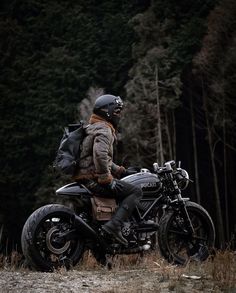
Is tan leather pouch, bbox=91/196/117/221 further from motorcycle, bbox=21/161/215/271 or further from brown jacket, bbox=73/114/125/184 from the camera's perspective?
brown jacket, bbox=73/114/125/184

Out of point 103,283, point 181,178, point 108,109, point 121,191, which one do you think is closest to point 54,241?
point 121,191

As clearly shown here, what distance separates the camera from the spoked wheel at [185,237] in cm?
738

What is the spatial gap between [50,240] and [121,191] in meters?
0.90

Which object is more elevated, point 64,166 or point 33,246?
point 64,166

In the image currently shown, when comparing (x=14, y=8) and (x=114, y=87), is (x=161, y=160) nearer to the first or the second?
(x=114, y=87)

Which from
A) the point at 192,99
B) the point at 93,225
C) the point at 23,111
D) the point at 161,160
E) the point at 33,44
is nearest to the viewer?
the point at 93,225

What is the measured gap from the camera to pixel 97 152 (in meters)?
6.83

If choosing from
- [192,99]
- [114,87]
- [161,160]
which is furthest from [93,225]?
[114,87]

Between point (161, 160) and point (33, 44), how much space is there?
19040 millimetres

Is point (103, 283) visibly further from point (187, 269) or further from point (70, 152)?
Result: point (70, 152)

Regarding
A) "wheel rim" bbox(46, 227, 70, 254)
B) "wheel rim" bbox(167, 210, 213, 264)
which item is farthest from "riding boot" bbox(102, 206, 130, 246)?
"wheel rim" bbox(167, 210, 213, 264)

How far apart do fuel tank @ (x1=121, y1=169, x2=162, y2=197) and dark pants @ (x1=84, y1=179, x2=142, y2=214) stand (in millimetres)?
263

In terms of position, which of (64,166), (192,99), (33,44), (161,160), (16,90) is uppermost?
(33,44)

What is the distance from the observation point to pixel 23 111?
42812 mm
